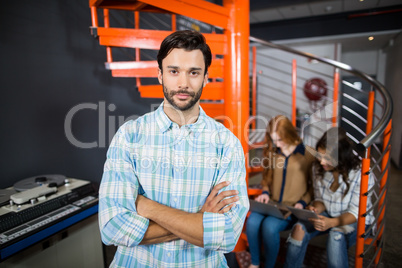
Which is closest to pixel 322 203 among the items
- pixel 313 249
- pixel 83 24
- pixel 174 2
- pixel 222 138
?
pixel 313 249

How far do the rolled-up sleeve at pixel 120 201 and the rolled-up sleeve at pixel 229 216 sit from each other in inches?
8.4

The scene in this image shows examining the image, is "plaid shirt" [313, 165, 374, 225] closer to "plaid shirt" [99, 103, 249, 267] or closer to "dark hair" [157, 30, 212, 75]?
"plaid shirt" [99, 103, 249, 267]

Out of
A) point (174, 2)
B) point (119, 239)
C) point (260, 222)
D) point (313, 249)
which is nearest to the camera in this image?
point (119, 239)

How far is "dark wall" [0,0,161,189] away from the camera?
176 centimetres

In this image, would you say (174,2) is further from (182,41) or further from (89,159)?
(89,159)

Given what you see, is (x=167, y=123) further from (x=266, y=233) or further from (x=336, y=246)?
(x=336, y=246)

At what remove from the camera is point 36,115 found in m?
1.91

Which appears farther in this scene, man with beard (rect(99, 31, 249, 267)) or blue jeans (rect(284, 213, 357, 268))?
blue jeans (rect(284, 213, 357, 268))

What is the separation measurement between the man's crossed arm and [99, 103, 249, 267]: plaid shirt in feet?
0.09

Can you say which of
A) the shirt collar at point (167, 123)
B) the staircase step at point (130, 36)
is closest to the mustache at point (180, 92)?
the shirt collar at point (167, 123)

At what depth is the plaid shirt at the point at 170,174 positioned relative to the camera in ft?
2.98

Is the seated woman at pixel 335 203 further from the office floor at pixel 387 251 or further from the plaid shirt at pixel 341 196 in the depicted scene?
the office floor at pixel 387 251

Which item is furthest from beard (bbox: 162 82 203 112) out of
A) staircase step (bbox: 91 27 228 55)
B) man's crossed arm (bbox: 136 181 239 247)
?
staircase step (bbox: 91 27 228 55)

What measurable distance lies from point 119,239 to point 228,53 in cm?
127
